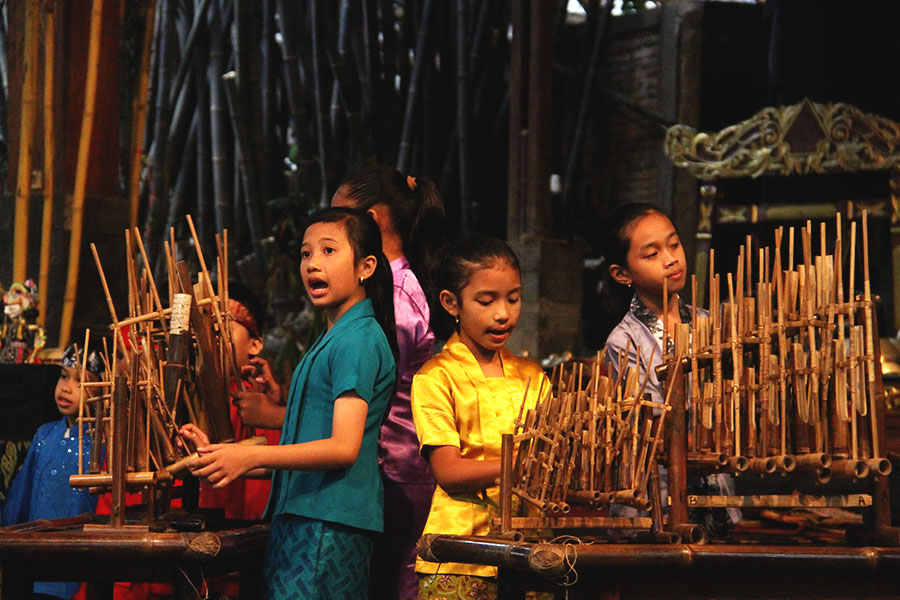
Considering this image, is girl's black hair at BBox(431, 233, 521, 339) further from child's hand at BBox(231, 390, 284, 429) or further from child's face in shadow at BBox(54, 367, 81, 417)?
child's face in shadow at BBox(54, 367, 81, 417)

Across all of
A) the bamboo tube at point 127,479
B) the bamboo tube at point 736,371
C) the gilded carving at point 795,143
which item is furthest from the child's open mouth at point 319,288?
the gilded carving at point 795,143

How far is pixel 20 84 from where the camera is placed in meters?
4.59

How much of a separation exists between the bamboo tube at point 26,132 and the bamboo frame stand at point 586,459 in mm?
2990

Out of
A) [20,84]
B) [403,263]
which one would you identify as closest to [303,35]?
[20,84]

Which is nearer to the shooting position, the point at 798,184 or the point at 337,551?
the point at 337,551

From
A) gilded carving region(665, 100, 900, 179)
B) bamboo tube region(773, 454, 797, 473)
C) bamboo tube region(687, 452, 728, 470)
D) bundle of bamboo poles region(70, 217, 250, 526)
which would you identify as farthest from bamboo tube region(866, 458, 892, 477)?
gilded carving region(665, 100, 900, 179)

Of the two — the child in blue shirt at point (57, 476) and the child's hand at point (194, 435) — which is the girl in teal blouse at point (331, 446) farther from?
the child in blue shirt at point (57, 476)

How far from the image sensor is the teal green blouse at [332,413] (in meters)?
2.30

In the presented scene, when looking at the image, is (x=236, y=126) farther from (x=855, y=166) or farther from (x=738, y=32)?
(x=855, y=166)

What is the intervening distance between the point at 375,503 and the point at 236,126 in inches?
230

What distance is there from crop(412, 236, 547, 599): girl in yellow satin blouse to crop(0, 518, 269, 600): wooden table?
0.43 m

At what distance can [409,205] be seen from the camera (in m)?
2.94

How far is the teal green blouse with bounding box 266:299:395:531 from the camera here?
7.54ft

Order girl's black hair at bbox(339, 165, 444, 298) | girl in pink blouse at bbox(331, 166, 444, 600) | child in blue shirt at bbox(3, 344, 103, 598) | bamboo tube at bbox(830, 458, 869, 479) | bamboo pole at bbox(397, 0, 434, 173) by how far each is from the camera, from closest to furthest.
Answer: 1. bamboo tube at bbox(830, 458, 869, 479)
2. girl in pink blouse at bbox(331, 166, 444, 600)
3. girl's black hair at bbox(339, 165, 444, 298)
4. child in blue shirt at bbox(3, 344, 103, 598)
5. bamboo pole at bbox(397, 0, 434, 173)
